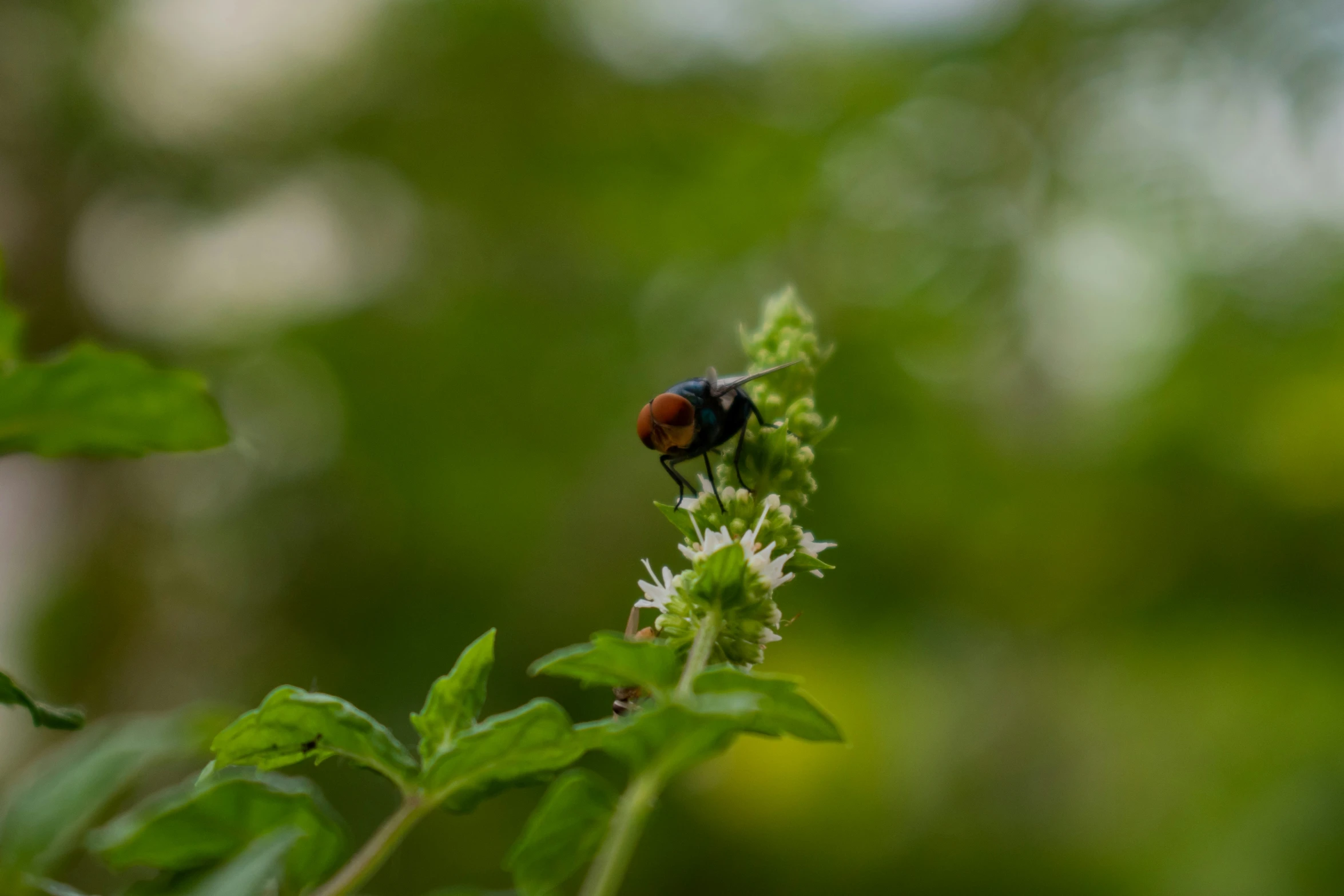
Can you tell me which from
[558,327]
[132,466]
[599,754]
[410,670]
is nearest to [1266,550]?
[599,754]

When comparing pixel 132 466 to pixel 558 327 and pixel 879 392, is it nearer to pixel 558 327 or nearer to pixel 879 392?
pixel 558 327

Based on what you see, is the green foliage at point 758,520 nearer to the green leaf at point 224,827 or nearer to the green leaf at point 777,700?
the green leaf at point 777,700

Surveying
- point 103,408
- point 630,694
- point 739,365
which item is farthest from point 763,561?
point 739,365

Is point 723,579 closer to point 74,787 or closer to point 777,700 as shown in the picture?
point 777,700

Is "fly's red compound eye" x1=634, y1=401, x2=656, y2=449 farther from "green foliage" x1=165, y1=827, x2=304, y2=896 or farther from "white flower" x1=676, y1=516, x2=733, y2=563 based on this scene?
"green foliage" x1=165, y1=827, x2=304, y2=896

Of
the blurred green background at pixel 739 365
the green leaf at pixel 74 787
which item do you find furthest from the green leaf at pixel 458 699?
the blurred green background at pixel 739 365

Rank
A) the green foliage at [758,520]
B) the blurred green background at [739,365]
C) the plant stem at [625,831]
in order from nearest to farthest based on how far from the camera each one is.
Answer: the plant stem at [625,831] < the green foliage at [758,520] < the blurred green background at [739,365]

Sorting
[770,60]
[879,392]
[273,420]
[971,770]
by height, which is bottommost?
[971,770]
